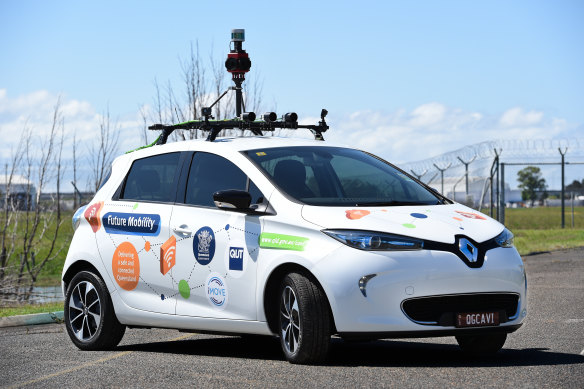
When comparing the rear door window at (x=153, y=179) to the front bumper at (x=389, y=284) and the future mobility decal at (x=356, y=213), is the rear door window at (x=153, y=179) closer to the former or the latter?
the future mobility decal at (x=356, y=213)

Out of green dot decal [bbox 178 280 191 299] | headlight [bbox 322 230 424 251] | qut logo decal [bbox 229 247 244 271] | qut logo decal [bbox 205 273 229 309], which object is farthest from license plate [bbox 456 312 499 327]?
green dot decal [bbox 178 280 191 299]

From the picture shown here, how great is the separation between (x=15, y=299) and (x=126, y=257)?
10.1 metres

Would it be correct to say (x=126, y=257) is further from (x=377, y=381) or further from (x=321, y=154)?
(x=377, y=381)

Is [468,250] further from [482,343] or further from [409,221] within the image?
[482,343]

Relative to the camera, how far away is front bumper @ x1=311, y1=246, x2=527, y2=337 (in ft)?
24.2

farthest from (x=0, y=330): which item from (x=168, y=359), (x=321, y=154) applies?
(x=321, y=154)

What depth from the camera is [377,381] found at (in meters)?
7.07

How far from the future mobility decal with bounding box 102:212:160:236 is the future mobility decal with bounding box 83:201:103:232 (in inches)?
4.2

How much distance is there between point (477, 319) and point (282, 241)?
1535 millimetres

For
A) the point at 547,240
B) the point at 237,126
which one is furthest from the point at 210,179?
the point at 547,240

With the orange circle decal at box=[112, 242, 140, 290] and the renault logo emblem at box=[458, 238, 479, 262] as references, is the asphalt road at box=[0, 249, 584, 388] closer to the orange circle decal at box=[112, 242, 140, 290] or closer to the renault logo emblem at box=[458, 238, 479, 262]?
the orange circle decal at box=[112, 242, 140, 290]

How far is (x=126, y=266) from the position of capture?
945 centimetres

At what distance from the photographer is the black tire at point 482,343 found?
8289 mm

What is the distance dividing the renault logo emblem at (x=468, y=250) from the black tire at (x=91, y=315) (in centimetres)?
356
